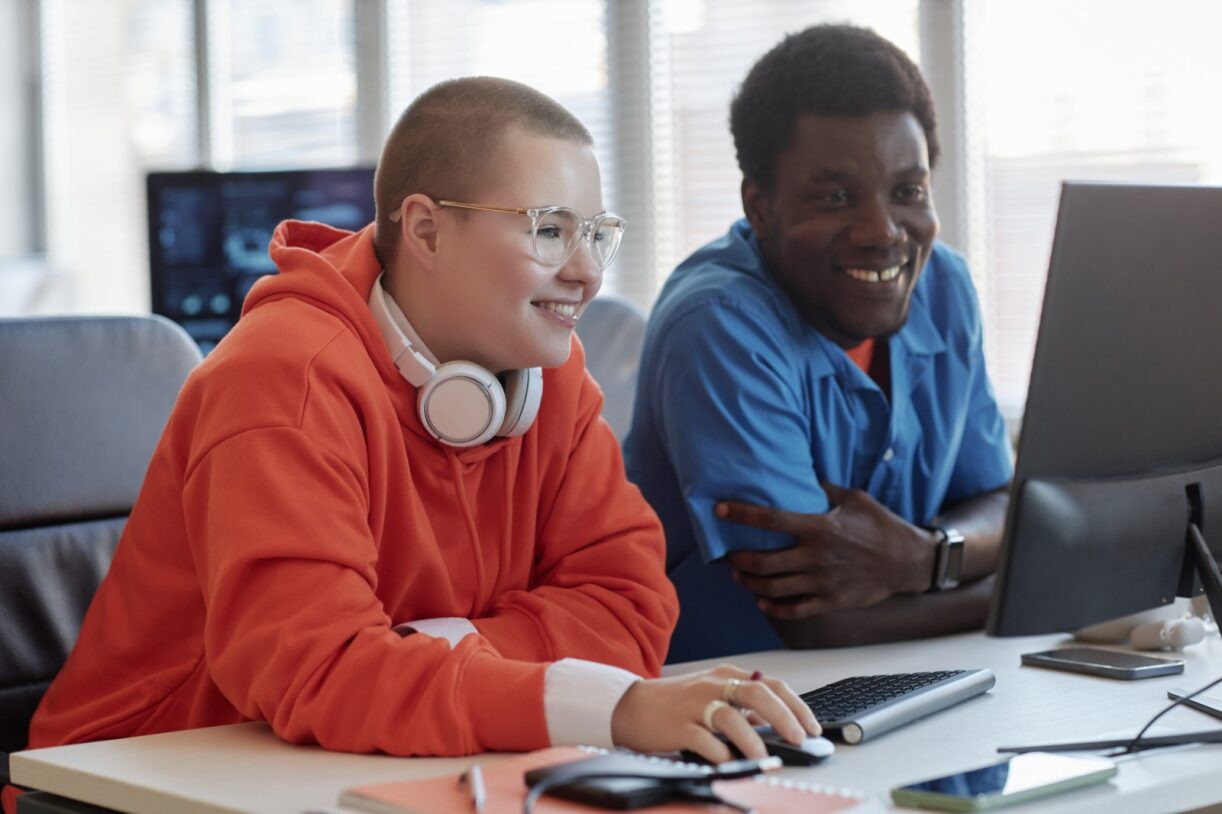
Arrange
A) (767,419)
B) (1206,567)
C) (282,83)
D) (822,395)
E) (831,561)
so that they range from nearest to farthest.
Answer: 1. (1206,567)
2. (831,561)
3. (767,419)
4. (822,395)
5. (282,83)

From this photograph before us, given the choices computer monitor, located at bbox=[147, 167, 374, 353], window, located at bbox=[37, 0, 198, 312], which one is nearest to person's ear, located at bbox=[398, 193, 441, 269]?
computer monitor, located at bbox=[147, 167, 374, 353]

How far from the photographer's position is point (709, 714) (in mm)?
1042

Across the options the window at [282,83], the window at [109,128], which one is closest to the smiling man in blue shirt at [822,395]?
the window at [282,83]

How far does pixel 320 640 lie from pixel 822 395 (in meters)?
0.89

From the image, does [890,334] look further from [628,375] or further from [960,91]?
[960,91]

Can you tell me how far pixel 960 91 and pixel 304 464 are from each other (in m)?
2.40

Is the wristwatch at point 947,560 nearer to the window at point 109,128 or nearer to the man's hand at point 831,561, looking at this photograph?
the man's hand at point 831,561

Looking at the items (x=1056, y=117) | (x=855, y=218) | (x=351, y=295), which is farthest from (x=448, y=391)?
(x=1056, y=117)

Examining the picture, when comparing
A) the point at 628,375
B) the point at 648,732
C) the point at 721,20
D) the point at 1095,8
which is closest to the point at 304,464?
the point at 648,732

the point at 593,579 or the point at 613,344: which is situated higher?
the point at 613,344

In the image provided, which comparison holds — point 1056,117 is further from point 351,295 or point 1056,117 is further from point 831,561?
point 351,295

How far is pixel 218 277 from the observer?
3.00 metres

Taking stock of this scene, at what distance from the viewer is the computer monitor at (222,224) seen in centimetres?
299

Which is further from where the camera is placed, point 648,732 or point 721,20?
point 721,20
